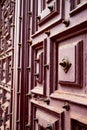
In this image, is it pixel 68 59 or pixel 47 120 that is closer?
pixel 68 59

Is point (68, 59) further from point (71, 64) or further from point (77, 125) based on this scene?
point (77, 125)

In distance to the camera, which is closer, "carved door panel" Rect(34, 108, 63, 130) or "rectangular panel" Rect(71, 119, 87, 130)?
"rectangular panel" Rect(71, 119, 87, 130)

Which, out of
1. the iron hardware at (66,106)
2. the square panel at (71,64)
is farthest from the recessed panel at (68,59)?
the iron hardware at (66,106)

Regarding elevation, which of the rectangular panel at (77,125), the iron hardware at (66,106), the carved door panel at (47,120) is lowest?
the carved door panel at (47,120)

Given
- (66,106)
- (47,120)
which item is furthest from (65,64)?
(47,120)

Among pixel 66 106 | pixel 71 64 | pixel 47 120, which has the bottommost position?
pixel 47 120

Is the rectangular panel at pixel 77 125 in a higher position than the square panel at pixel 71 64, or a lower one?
lower

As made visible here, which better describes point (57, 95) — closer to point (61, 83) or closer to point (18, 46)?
point (61, 83)

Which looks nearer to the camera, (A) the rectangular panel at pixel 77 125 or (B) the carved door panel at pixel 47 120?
(A) the rectangular panel at pixel 77 125

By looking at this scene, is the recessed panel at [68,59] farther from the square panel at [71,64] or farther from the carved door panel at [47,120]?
the carved door panel at [47,120]

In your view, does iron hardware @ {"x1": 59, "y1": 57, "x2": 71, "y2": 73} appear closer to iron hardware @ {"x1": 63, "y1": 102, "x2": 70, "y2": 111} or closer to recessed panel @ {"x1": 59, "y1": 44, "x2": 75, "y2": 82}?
recessed panel @ {"x1": 59, "y1": 44, "x2": 75, "y2": 82}

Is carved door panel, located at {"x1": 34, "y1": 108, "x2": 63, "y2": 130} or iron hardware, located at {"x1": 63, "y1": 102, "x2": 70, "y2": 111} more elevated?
iron hardware, located at {"x1": 63, "y1": 102, "x2": 70, "y2": 111}

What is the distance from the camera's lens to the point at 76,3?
41.5 inches

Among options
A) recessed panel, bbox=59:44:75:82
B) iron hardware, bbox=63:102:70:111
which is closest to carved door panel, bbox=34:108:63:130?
iron hardware, bbox=63:102:70:111
